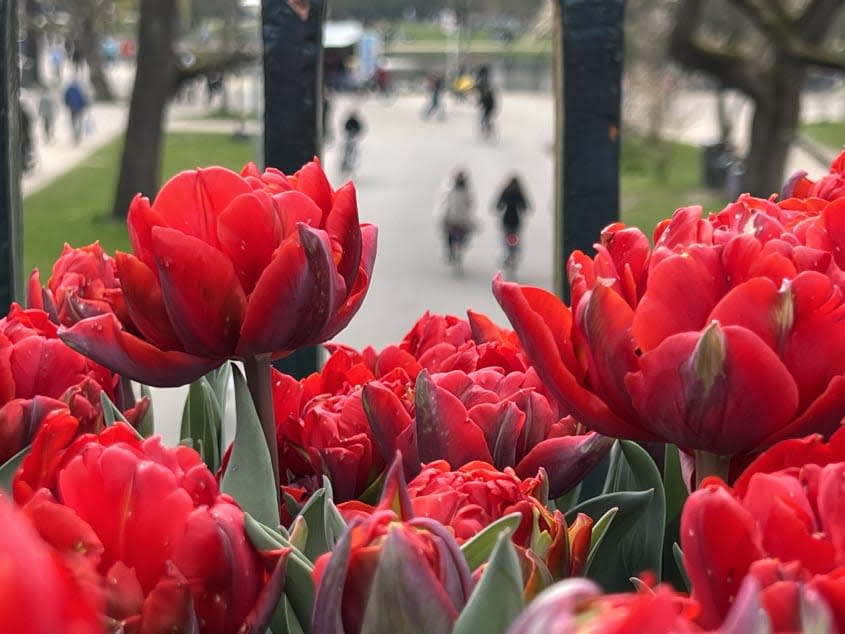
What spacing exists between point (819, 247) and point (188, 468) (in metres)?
0.47

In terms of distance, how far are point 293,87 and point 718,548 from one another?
3.37ft

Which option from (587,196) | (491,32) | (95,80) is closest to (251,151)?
(95,80)

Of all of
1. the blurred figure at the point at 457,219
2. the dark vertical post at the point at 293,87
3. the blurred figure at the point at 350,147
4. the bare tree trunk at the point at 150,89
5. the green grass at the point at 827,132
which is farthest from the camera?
the green grass at the point at 827,132

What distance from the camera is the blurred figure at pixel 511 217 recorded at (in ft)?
64.5

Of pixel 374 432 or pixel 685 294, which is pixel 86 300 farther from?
pixel 685 294

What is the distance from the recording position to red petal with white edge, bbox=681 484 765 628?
0.75 meters

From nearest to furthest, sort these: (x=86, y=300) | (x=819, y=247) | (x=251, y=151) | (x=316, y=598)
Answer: (x=316, y=598) → (x=819, y=247) → (x=86, y=300) → (x=251, y=151)

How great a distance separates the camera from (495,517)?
915 mm

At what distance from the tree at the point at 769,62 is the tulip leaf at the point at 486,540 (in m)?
13.6

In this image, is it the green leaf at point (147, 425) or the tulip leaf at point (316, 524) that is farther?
the green leaf at point (147, 425)

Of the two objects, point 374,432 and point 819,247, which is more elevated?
point 819,247

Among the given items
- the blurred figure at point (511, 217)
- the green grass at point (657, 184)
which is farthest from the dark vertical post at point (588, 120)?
the green grass at point (657, 184)

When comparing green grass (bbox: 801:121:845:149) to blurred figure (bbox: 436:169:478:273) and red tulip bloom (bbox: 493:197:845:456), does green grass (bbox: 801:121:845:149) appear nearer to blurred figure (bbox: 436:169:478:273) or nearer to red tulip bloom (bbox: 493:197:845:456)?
blurred figure (bbox: 436:169:478:273)

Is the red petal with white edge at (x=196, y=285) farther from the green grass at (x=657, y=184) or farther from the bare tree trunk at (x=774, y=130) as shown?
the green grass at (x=657, y=184)
